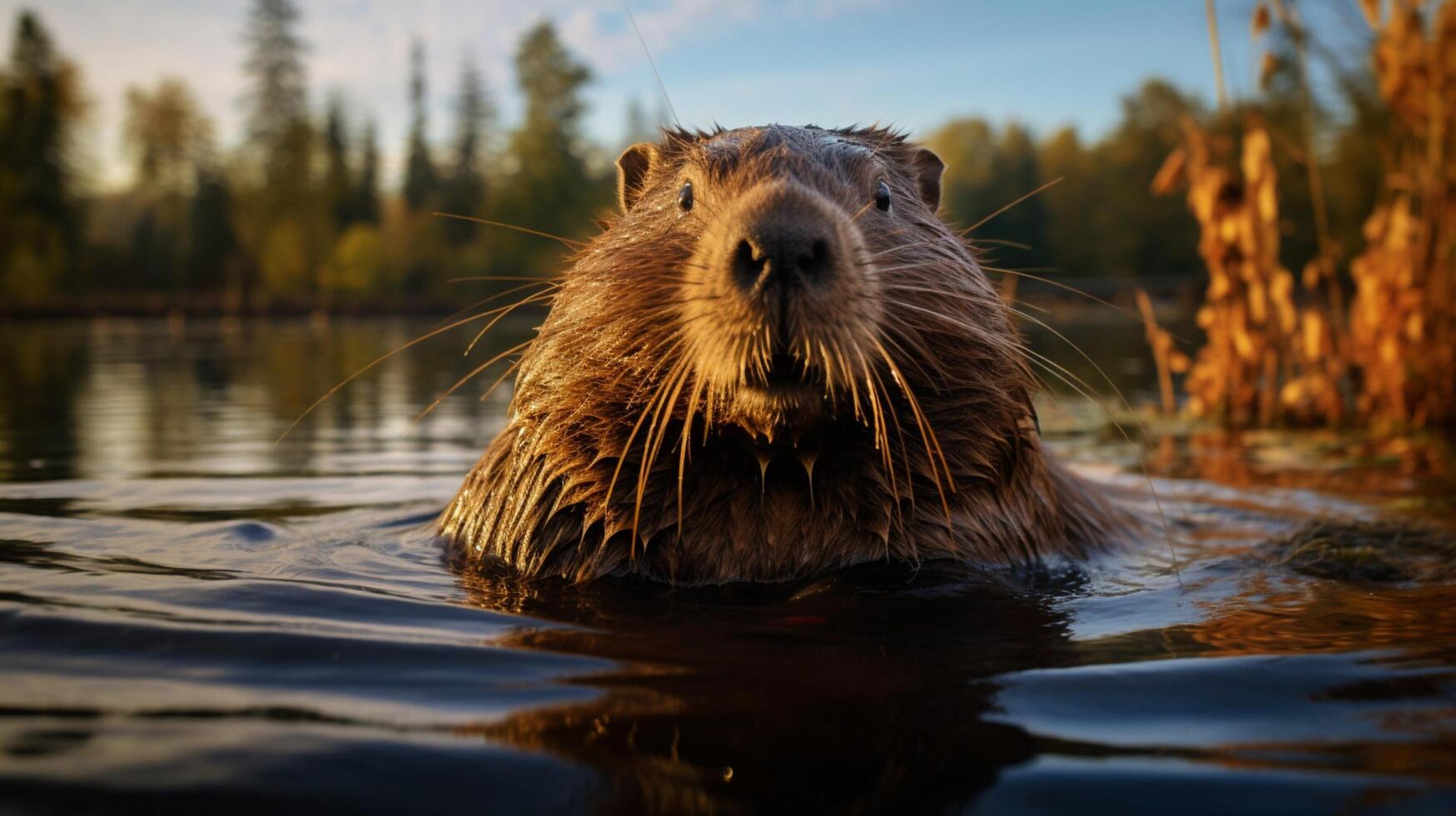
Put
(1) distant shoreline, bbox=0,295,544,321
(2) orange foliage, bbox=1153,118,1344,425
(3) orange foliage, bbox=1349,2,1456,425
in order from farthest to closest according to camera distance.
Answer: (1) distant shoreline, bbox=0,295,544,321
(2) orange foliage, bbox=1153,118,1344,425
(3) orange foliage, bbox=1349,2,1456,425

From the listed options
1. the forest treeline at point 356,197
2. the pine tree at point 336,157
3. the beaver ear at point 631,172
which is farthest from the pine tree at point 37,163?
the beaver ear at point 631,172

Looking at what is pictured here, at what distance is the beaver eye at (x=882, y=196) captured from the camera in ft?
11.1

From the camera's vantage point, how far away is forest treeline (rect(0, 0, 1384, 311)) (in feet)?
150

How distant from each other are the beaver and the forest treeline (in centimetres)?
3952

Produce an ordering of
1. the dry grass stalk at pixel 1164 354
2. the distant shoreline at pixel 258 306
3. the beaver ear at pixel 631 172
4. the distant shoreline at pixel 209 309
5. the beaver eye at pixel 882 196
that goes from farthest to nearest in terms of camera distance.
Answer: the distant shoreline at pixel 258 306 < the distant shoreline at pixel 209 309 < the dry grass stalk at pixel 1164 354 < the beaver ear at pixel 631 172 < the beaver eye at pixel 882 196

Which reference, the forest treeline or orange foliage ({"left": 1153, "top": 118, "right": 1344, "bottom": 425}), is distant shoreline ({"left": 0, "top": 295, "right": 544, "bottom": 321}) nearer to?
the forest treeline

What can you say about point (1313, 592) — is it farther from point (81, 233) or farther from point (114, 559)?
point (81, 233)

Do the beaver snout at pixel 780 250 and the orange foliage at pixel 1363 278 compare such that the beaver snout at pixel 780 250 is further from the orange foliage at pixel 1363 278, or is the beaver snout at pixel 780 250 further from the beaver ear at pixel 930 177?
the orange foliage at pixel 1363 278

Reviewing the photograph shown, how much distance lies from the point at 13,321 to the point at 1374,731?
42.8 metres

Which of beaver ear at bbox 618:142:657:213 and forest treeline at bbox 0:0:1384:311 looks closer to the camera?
beaver ear at bbox 618:142:657:213

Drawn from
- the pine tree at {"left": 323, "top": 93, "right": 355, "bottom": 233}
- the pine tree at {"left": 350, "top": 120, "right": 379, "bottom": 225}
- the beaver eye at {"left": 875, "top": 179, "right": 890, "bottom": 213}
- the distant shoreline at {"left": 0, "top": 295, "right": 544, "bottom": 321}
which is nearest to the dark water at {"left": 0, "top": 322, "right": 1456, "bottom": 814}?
the beaver eye at {"left": 875, "top": 179, "right": 890, "bottom": 213}

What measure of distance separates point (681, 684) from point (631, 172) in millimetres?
2293

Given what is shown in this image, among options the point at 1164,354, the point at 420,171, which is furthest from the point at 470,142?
the point at 1164,354

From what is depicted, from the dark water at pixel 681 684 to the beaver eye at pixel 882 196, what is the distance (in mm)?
1100
